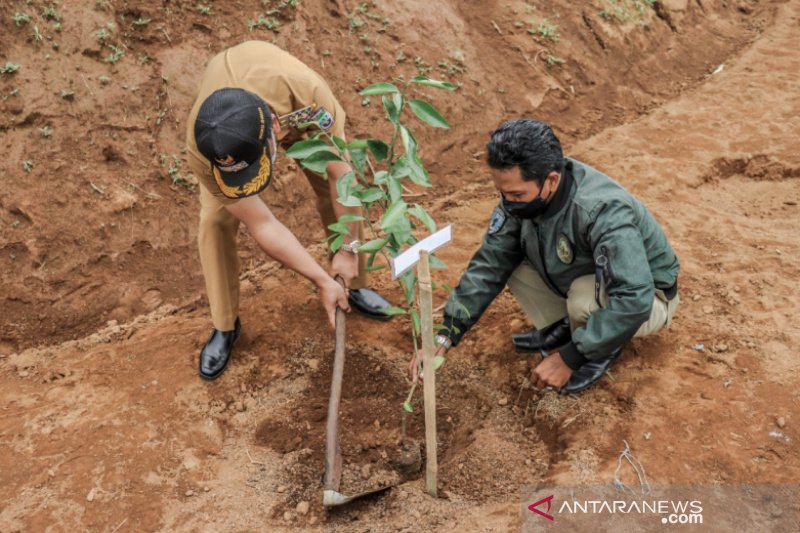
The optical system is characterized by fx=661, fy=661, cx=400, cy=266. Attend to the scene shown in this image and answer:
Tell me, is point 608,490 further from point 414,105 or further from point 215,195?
point 215,195

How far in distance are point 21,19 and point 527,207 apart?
2.99 meters

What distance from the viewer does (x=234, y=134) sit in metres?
1.88

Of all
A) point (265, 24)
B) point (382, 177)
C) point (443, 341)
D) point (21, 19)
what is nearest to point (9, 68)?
point (21, 19)

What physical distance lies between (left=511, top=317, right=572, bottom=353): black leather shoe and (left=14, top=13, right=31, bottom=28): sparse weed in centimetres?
302

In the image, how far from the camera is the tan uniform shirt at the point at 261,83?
2234mm

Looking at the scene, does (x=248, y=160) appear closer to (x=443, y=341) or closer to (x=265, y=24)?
(x=443, y=341)

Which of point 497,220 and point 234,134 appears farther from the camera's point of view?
point 497,220

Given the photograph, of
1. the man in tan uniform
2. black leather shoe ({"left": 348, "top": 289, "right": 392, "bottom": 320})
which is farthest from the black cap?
black leather shoe ({"left": 348, "top": 289, "right": 392, "bottom": 320})

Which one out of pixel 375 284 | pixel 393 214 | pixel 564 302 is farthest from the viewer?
pixel 375 284

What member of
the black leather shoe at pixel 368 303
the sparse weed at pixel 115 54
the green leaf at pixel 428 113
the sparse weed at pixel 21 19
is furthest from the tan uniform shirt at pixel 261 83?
the sparse weed at pixel 21 19

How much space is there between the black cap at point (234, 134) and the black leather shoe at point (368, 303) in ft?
3.55

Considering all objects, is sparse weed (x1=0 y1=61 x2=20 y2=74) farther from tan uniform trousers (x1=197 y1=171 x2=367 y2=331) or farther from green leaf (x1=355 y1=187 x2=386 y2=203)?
green leaf (x1=355 y1=187 x2=386 y2=203)

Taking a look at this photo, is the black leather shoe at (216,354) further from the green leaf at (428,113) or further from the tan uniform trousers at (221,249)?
the green leaf at (428,113)

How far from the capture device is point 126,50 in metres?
3.67
